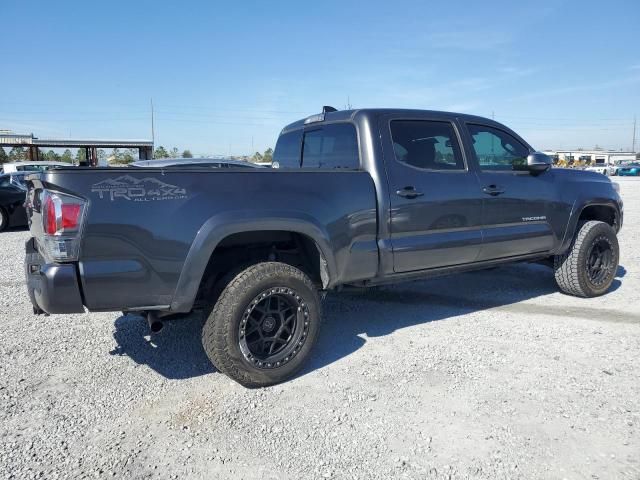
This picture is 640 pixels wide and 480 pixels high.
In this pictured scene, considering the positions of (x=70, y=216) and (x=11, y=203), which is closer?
(x=70, y=216)

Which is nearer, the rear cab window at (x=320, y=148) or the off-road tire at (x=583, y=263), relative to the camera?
the rear cab window at (x=320, y=148)

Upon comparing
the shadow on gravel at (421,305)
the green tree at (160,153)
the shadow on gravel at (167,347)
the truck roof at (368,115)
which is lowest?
the shadow on gravel at (167,347)

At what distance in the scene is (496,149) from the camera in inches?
186

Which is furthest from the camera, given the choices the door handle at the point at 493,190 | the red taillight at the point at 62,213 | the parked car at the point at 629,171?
the parked car at the point at 629,171

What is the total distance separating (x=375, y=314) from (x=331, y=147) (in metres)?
1.72

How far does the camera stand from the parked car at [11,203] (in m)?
11.2

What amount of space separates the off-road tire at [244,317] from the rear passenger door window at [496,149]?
7.36 feet

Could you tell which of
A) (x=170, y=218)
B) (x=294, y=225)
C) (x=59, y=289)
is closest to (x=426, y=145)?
(x=294, y=225)

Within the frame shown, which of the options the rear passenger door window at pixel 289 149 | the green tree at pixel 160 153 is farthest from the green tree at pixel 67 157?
the rear passenger door window at pixel 289 149

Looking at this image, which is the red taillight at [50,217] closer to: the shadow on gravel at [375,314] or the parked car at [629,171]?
the shadow on gravel at [375,314]

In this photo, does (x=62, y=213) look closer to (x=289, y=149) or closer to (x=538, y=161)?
(x=289, y=149)

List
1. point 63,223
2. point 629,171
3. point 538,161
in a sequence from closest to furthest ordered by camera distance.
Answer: point 63,223, point 538,161, point 629,171

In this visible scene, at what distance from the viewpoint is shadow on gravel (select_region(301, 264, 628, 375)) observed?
4.23m

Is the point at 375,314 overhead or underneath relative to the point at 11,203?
underneath
